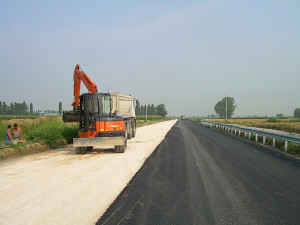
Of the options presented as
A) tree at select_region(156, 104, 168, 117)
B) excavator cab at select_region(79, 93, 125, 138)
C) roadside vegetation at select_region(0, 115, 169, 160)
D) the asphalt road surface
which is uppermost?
tree at select_region(156, 104, 168, 117)

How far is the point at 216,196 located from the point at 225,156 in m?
5.61

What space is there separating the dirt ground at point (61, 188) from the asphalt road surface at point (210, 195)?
424mm

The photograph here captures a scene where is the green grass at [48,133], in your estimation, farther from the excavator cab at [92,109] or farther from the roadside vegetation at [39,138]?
the excavator cab at [92,109]

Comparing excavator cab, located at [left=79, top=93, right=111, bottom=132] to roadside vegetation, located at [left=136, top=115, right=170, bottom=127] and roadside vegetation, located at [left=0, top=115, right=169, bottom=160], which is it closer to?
roadside vegetation, located at [left=0, top=115, right=169, bottom=160]

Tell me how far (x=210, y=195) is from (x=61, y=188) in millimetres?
3594

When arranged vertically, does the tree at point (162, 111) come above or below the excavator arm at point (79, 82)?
above

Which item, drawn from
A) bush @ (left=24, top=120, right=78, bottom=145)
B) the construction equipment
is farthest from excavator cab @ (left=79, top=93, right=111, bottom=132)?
bush @ (left=24, top=120, right=78, bottom=145)

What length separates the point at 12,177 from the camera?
7.45 metres

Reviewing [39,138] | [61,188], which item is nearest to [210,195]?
[61,188]

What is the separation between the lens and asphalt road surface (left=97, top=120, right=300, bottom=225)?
14.4 ft

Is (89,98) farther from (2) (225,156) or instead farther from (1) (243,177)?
(1) (243,177)

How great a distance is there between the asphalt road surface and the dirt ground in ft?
1.39

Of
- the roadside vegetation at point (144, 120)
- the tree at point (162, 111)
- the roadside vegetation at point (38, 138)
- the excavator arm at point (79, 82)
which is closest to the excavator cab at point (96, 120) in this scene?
the excavator arm at point (79, 82)

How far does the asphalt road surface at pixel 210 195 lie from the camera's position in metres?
4.38
